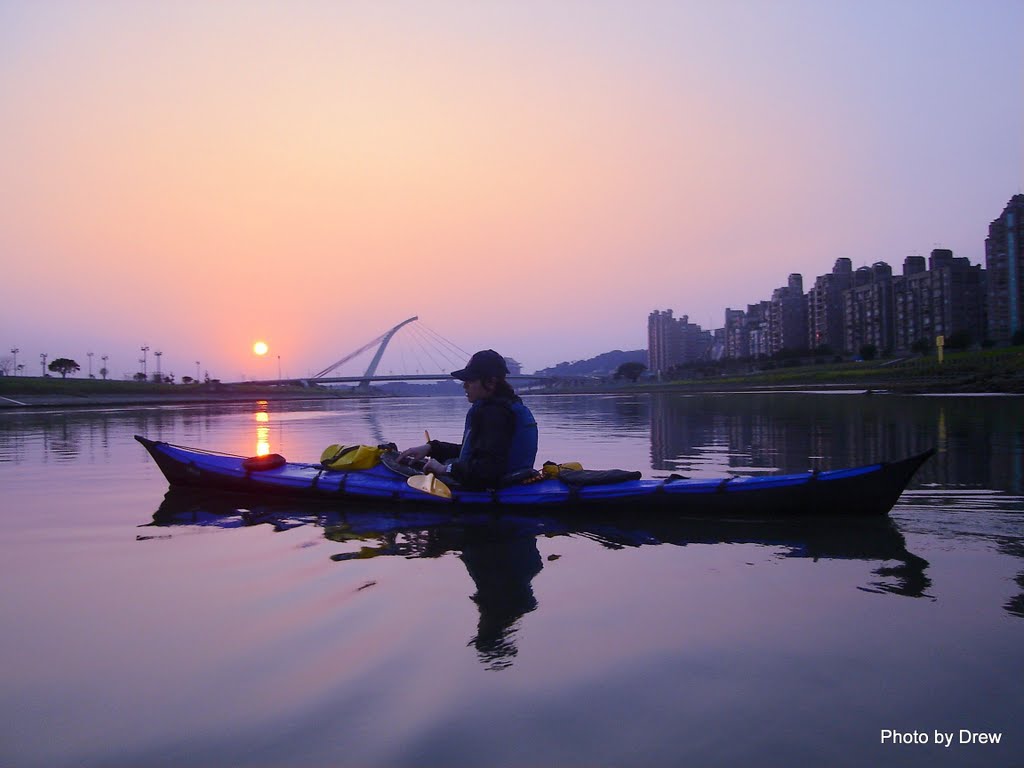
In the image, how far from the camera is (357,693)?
3186 millimetres

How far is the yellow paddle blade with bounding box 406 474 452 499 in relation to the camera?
7.13m

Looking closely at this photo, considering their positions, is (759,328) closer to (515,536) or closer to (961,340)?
(961,340)

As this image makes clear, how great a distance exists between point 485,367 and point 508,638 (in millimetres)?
3244

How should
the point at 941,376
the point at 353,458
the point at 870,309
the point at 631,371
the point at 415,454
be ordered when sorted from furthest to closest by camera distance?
the point at 631,371 → the point at 870,309 → the point at 941,376 → the point at 353,458 → the point at 415,454

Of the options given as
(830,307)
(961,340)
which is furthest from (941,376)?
(830,307)

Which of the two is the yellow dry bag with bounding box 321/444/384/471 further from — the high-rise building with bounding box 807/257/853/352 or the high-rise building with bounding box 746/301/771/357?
the high-rise building with bounding box 746/301/771/357

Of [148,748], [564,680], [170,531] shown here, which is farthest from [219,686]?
[170,531]

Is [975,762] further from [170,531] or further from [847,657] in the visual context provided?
[170,531]

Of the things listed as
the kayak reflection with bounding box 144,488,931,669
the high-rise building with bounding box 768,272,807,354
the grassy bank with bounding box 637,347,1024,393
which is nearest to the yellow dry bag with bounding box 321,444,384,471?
the kayak reflection with bounding box 144,488,931,669

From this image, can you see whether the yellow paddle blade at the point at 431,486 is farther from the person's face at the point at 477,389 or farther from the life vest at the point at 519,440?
the person's face at the point at 477,389

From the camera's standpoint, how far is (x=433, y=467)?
7.46 m

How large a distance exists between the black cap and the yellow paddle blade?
118 centimetres

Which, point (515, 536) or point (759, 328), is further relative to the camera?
point (759, 328)

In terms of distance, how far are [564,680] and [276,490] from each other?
5704mm
